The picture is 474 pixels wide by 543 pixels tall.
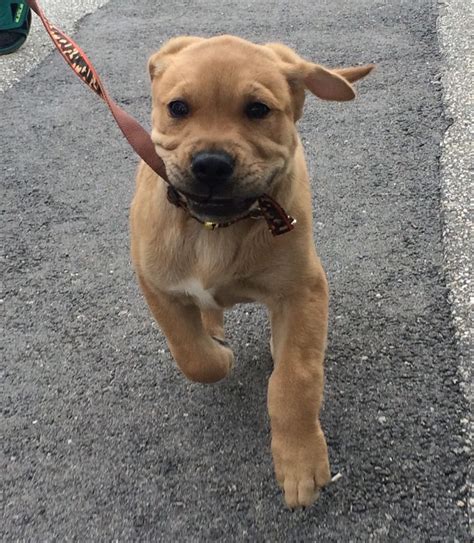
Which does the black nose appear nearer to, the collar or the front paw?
the collar

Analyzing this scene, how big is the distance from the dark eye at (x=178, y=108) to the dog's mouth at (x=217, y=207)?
0.26 metres

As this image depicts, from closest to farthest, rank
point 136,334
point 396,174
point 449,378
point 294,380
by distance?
point 294,380 → point 449,378 → point 136,334 → point 396,174

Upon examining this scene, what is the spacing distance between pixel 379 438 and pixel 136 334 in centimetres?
115

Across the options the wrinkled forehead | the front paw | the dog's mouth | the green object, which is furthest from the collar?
the green object

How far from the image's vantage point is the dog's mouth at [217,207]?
90.4 inches

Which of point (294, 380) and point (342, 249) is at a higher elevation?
point (294, 380)

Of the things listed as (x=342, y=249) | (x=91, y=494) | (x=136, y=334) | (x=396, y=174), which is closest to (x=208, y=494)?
(x=91, y=494)

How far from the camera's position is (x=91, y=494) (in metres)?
2.49

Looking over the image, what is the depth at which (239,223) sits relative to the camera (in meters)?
2.53

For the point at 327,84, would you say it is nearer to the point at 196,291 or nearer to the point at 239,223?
the point at 239,223

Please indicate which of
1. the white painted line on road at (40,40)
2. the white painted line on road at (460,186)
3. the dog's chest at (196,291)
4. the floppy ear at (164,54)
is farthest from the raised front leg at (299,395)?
the white painted line on road at (40,40)

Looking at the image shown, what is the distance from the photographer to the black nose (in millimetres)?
2174

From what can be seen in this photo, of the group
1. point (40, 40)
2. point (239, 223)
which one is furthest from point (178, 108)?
point (40, 40)

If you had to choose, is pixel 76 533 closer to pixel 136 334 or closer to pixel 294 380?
pixel 294 380
